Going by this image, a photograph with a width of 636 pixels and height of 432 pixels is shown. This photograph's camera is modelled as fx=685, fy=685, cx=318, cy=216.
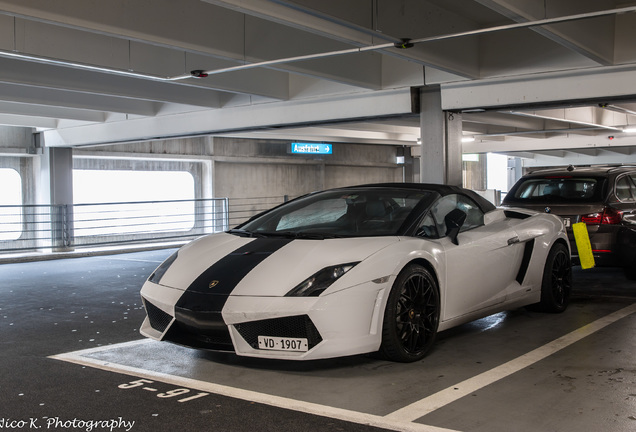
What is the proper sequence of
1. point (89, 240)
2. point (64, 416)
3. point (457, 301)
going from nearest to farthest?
point (64, 416), point (457, 301), point (89, 240)

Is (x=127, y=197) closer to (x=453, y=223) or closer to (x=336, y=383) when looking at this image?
(x=453, y=223)

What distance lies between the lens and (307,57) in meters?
8.19

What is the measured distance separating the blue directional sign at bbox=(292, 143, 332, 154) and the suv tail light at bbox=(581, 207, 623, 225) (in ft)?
59.1

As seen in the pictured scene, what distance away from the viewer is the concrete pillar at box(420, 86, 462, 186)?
10.8 m

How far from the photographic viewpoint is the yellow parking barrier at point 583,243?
754 cm

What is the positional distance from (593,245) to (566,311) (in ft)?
5.39

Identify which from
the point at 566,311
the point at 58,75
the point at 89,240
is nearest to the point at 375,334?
the point at 566,311

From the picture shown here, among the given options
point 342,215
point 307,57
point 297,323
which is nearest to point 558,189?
point 307,57

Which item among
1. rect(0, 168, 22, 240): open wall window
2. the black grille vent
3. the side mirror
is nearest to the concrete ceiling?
the side mirror

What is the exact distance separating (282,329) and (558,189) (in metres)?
5.43

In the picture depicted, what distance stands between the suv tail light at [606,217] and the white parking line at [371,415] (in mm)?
2809

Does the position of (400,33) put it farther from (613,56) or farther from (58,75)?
(58,75)

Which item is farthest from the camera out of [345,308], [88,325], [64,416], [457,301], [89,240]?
[89,240]

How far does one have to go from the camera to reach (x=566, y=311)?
670 centimetres
